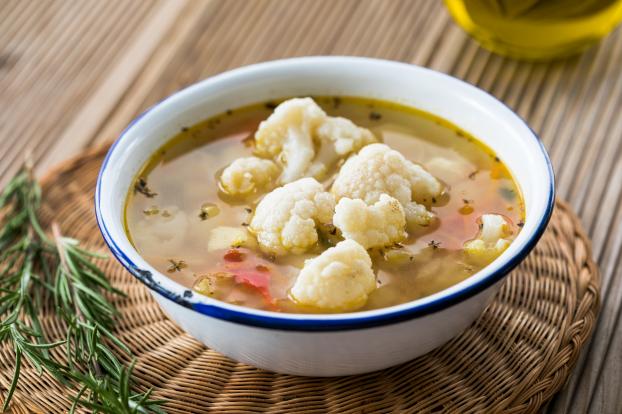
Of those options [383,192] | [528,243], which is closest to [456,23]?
[383,192]

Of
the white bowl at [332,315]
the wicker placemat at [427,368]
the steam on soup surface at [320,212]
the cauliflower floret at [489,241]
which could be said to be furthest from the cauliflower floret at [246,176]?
the cauliflower floret at [489,241]

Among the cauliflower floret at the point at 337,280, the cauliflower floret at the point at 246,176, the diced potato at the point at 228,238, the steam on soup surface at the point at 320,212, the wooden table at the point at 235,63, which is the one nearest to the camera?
the cauliflower floret at the point at 337,280

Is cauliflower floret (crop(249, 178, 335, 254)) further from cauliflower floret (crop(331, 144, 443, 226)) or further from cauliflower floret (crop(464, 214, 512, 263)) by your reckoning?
cauliflower floret (crop(464, 214, 512, 263))

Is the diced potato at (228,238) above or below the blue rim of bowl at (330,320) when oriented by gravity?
below

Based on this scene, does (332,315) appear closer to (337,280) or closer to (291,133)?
(337,280)

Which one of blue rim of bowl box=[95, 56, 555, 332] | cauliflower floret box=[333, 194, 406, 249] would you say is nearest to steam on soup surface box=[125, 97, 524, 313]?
cauliflower floret box=[333, 194, 406, 249]

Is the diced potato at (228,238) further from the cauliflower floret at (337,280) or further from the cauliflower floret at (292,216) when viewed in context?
the cauliflower floret at (337,280)

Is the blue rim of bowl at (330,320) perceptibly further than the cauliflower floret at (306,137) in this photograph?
No
